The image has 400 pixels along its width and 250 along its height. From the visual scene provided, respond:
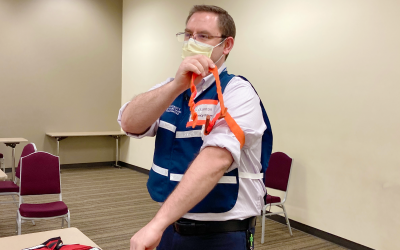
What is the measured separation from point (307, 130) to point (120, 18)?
5.45m

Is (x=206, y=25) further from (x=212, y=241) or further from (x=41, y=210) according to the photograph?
(x=41, y=210)

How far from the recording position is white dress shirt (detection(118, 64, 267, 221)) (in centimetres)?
88

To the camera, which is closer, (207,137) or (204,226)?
(207,137)

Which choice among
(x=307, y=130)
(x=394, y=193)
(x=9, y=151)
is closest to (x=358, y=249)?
(x=394, y=193)

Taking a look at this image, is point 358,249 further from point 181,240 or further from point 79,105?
point 79,105

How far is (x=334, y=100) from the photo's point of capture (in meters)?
3.72

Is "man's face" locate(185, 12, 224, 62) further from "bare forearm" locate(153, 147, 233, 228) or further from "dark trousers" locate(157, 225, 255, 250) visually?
"dark trousers" locate(157, 225, 255, 250)

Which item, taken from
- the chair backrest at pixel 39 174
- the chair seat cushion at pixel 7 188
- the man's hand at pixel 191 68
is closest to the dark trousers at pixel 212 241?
the man's hand at pixel 191 68

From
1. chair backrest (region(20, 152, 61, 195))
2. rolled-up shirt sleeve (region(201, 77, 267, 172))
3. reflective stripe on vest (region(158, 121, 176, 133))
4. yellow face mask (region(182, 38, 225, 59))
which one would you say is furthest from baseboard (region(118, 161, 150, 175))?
rolled-up shirt sleeve (region(201, 77, 267, 172))

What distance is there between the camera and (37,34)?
679 centimetres

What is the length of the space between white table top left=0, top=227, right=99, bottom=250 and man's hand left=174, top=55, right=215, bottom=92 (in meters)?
1.09

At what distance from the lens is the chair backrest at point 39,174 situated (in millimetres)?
3285

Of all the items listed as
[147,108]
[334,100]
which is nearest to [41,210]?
[147,108]

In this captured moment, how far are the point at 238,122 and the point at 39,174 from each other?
117 inches
